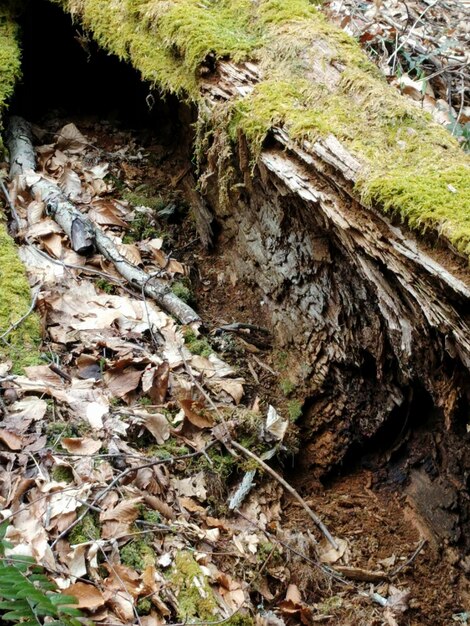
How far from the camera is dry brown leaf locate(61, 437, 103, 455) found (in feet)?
9.09

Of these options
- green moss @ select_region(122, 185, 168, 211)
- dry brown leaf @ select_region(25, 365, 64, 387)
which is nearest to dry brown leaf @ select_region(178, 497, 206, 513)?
dry brown leaf @ select_region(25, 365, 64, 387)

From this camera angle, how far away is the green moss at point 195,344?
3594mm

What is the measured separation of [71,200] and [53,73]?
1.70 metres

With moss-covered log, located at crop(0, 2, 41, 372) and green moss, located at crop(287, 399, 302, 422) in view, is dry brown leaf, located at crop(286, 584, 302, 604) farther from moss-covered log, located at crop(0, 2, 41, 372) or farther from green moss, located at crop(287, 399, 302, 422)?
moss-covered log, located at crop(0, 2, 41, 372)

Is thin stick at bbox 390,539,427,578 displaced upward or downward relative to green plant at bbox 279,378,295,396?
downward

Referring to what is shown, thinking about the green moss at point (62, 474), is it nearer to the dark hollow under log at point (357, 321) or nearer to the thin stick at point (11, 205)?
the dark hollow under log at point (357, 321)

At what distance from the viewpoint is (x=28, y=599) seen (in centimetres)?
189

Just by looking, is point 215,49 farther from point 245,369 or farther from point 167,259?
point 245,369

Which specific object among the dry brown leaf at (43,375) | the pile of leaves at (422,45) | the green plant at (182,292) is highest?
the pile of leaves at (422,45)

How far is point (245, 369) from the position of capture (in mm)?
3777

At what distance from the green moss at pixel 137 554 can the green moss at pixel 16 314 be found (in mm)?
1076

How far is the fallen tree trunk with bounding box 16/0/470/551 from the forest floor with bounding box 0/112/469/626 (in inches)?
9.0

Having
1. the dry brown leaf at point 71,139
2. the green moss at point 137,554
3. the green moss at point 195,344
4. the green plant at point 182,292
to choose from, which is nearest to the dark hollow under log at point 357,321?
the green plant at point 182,292

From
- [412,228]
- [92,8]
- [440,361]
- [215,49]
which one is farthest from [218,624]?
[92,8]
